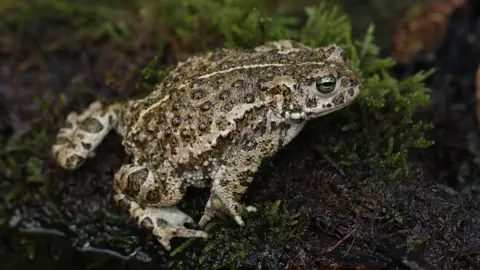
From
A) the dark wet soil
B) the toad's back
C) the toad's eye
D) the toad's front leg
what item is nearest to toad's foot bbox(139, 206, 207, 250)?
the toad's front leg

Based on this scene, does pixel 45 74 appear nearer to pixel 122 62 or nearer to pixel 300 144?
pixel 122 62

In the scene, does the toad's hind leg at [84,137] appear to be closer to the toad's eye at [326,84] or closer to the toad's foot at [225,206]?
the toad's foot at [225,206]

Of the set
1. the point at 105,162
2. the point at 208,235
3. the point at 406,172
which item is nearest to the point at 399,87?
the point at 406,172

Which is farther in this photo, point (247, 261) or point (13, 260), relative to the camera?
point (13, 260)

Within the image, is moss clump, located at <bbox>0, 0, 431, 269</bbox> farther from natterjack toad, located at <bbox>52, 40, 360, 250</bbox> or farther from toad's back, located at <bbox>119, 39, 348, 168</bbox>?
toad's back, located at <bbox>119, 39, 348, 168</bbox>

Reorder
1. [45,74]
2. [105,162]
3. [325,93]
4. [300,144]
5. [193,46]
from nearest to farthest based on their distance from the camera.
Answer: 1. [325,93]
2. [300,144]
3. [105,162]
4. [193,46]
5. [45,74]

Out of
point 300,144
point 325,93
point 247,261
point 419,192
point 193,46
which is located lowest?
point 247,261

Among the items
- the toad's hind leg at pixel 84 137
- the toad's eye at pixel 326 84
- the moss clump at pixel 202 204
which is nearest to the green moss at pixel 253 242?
the moss clump at pixel 202 204

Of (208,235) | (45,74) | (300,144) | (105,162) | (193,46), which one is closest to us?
(208,235)

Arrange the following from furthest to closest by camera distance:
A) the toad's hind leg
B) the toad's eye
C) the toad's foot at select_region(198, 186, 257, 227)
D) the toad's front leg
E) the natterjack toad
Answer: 1. the toad's hind leg
2. the toad's front leg
3. the toad's foot at select_region(198, 186, 257, 227)
4. the natterjack toad
5. the toad's eye
